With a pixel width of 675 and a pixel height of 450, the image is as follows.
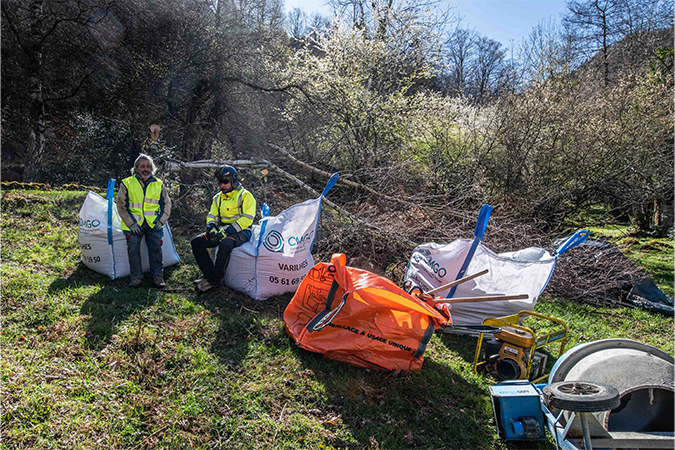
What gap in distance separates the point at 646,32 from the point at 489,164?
48.1 ft

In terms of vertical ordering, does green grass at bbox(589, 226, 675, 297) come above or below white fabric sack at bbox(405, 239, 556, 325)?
below

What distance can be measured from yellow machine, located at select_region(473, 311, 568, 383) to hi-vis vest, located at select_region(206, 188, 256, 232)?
9.62ft

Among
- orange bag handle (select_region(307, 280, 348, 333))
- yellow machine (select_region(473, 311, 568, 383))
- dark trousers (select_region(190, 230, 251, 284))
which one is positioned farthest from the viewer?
dark trousers (select_region(190, 230, 251, 284))

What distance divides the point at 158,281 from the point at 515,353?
380 cm

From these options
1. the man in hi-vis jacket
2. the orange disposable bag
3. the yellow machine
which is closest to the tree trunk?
the man in hi-vis jacket

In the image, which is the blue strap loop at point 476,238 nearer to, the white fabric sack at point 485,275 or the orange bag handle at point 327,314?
the white fabric sack at point 485,275

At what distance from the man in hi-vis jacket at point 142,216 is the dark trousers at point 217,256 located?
1.49ft

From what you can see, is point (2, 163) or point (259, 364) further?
point (2, 163)

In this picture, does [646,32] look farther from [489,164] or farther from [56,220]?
[56,220]

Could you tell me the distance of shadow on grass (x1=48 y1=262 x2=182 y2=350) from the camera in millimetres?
3440

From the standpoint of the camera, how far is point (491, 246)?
21.5 feet

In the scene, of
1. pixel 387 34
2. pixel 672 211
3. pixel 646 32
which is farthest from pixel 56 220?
pixel 646 32

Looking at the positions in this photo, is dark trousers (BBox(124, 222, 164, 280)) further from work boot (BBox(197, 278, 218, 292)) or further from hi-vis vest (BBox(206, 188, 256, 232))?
hi-vis vest (BBox(206, 188, 256, 232))

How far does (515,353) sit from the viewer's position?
3.55 m
